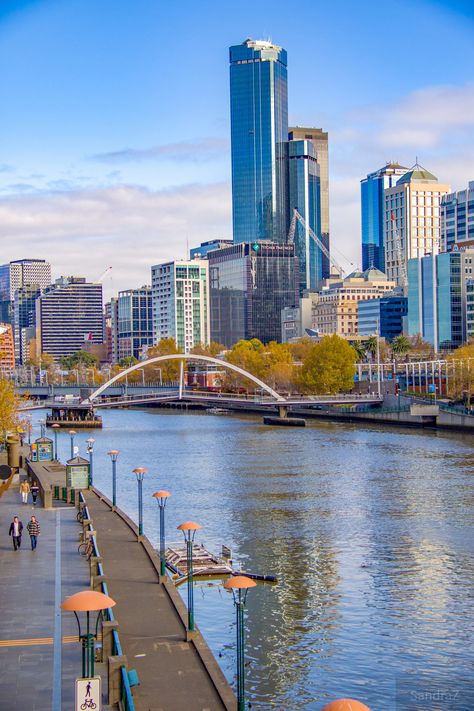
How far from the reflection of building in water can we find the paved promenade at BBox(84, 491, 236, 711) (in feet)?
7.56

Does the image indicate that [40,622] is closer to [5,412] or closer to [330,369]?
[5,412]

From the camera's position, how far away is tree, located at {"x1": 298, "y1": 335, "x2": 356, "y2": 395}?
12050 cm

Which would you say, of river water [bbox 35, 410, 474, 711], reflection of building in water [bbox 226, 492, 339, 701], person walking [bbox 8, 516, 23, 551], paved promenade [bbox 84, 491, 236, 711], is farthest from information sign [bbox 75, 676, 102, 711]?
person walking [bbox 8, 516, 23, 551]

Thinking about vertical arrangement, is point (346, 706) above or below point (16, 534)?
above

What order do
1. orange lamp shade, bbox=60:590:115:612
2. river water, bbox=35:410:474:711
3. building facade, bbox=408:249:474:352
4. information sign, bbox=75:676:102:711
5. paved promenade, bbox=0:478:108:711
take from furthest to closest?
building facade, bbox=408:249:474:352 → river water, bbox=35:410:474:711 → paved promenade, bbox=0:478:108:711 → orange lamp shade, bbox=60:590:115:612 → information sign, bbox=75:676:102:711

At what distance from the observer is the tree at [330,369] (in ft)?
→ 395

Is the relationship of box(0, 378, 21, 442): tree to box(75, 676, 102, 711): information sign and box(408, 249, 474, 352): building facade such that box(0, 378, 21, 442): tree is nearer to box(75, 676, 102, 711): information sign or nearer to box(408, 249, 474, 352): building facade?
box(75, 676, 102, 711): information sign

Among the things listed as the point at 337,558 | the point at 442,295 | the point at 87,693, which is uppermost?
the point at 442,295

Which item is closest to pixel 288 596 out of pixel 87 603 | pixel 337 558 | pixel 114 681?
pixel 337 558

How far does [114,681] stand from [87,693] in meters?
2.26

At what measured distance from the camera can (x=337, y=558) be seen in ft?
113

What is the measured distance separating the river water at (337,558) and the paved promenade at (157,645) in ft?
6.36

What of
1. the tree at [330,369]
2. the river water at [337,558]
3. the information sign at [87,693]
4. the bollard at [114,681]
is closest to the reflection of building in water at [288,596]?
the river water at [337,558]

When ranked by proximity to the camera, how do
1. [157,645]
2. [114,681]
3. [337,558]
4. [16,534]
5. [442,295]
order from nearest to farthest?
[114,681]
[157,645]
[16,534]
[337,558]
[442,295]
